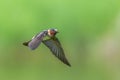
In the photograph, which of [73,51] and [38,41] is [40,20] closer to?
[73,51]

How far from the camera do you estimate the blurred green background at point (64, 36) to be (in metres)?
7.25

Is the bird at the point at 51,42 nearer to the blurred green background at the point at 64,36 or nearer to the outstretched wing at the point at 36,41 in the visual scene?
the outstretched wing at the point at 36,41

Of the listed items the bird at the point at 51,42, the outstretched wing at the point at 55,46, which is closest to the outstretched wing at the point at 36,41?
the bird at the point at 51,42

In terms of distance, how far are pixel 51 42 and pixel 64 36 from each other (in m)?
4.49

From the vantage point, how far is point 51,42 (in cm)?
296

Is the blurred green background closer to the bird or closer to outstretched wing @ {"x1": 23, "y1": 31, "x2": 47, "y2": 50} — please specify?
the bird

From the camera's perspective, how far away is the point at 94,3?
8109mm

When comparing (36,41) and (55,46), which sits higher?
(36,41)

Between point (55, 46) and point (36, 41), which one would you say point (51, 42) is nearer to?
point (55, 46)

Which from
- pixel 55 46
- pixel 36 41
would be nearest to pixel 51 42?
pixel 55 46

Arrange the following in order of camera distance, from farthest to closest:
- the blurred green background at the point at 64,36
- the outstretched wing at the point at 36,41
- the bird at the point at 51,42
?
the blurred green background at the point at 64,36
the bird at the point at 51,42
the outstretched wing at the point at 36,41

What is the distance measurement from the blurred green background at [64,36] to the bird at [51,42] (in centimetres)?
386

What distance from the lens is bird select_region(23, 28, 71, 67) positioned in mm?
2701

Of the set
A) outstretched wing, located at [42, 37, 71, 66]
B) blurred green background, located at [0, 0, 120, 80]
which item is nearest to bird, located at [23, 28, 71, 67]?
outstretched wing, located at [42, 37, 71, 66]
